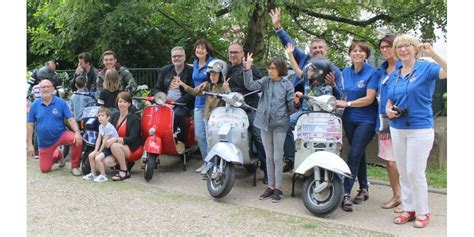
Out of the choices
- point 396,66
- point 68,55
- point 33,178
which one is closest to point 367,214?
point 396,66

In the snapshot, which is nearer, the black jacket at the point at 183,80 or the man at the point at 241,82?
the man at the point at 241,82

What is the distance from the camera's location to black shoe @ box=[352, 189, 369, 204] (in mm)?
5387

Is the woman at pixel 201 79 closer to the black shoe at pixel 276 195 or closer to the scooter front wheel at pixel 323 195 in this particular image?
the black shoe at pixel 276 195

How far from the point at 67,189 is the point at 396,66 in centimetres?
398

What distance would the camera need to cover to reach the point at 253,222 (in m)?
4.75

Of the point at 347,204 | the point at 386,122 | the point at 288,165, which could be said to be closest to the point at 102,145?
the point at 288,165

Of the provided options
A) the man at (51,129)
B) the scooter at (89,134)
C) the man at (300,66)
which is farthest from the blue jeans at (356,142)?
the man at (51,129)

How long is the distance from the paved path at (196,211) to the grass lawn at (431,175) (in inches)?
Answer: 14.2

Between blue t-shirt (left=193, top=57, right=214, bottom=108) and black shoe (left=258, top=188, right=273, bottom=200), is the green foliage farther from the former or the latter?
black shoe (left=258, top=188, right=273, bottom=200)

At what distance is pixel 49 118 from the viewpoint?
22.3 feet

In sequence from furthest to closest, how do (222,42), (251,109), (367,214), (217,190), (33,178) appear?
(222,42) → (33,178) → (251,109) → (217,190) → (367,214)

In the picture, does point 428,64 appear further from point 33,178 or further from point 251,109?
point 33,178

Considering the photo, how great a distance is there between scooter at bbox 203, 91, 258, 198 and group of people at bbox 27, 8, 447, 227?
0.16 metres

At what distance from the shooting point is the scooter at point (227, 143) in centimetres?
536
